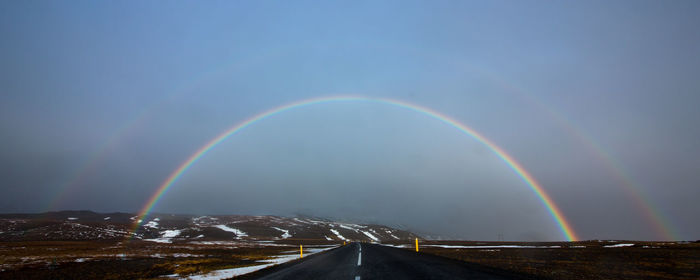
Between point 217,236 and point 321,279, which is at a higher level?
point 321,279

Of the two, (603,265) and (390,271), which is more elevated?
(390,271)

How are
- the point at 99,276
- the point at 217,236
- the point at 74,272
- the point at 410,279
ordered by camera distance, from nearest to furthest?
the point at 410,279
the point at 99,276
the point at 74,272
the point at 217,236

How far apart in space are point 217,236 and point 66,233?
154ft

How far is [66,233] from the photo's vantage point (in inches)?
4247

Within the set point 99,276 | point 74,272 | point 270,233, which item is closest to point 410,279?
point 99,276

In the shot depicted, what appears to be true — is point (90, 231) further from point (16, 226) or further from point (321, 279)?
point (321, 279)

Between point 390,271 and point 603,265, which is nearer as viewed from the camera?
point 390,271

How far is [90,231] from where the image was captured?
112 m

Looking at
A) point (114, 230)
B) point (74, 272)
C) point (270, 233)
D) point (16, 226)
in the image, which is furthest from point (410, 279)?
point (16, 226)

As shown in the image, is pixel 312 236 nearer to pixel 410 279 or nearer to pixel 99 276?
pixel 99 276

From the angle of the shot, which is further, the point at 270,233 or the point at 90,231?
the point at 270,233

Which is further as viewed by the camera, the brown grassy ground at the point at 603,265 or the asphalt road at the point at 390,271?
the brown grassy ground at the point at 603,265

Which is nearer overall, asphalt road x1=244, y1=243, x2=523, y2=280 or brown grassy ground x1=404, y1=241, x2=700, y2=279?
asphalt road x1=244, y1=243, x2=523, y2=280

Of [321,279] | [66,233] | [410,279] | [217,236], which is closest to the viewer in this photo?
[410,279]
